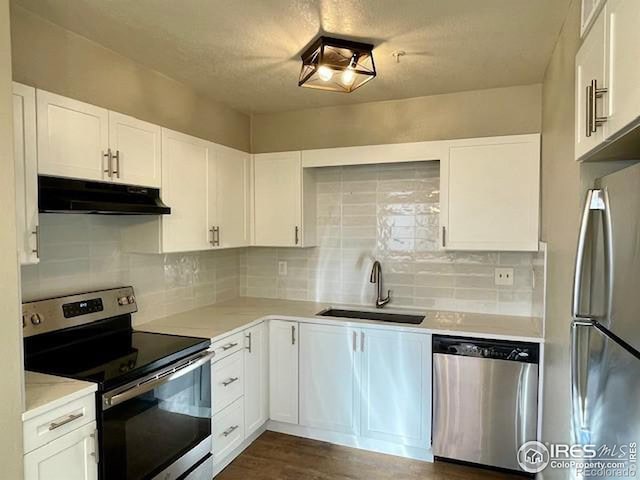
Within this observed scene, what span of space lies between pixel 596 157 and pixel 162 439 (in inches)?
87.2

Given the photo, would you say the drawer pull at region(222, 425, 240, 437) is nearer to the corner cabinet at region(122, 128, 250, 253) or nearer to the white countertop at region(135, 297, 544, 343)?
the white countertop at region(135, 297, 544, 343)

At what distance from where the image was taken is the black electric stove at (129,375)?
1.76 meters

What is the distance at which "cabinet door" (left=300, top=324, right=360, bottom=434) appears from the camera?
2.83 metres

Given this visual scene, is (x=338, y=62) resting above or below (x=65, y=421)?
above

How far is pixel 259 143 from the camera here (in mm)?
3531

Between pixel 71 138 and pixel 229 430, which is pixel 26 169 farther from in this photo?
pixel 229 430

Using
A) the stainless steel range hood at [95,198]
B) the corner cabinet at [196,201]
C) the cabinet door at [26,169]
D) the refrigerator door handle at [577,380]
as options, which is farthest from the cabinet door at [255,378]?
the refrigerator door handle at [577,380]

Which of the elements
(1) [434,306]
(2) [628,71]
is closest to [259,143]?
(1) [434,306]

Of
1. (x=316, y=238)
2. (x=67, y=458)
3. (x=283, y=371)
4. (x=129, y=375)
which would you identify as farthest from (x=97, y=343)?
(x=316, y=238)

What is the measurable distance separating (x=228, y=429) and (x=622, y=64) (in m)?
2.58

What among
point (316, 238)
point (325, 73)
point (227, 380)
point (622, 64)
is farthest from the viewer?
point (316, 238)

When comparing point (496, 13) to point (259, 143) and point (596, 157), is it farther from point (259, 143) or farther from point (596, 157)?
point (259, 143)

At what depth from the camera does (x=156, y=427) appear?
1.99m

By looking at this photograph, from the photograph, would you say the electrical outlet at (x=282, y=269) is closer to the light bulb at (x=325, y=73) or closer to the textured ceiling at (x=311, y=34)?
the textured ceiling at (x=311, y=34)
